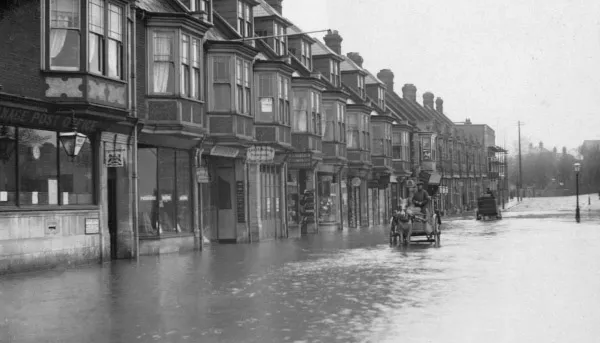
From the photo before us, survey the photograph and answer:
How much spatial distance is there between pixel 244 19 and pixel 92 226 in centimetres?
1566

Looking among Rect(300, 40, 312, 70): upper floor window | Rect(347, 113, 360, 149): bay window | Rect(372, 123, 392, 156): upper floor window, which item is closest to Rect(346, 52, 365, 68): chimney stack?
Rect(372, 123, 392, 156): upper floor window

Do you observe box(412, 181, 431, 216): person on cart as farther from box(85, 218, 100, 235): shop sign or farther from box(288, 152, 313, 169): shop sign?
box(288, 152, 313, 169): shop sign

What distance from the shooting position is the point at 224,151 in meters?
29.4

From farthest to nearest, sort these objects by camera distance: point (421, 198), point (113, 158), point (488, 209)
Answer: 1. point (488, 209)
2. point (421, 198)
3. point (113, 158)

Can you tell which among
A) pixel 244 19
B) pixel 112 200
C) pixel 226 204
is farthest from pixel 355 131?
pixel 112 200

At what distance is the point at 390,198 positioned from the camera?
194 ft

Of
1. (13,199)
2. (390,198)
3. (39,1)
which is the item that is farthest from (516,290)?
(390,198)

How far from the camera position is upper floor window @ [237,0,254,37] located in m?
33.4

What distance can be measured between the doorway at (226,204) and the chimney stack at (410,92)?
55.9 meters

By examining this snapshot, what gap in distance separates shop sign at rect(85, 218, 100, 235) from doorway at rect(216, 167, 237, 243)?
10.6m

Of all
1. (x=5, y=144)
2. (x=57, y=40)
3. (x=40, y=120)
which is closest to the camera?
(x=5, y=144)

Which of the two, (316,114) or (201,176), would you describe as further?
(316,114)

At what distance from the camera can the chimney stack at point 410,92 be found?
279ft

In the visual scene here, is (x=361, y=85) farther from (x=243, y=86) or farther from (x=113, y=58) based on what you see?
(x=113, y=58)
